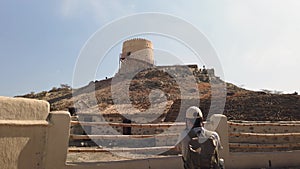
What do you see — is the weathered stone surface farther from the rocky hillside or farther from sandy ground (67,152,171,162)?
the rocky hillside

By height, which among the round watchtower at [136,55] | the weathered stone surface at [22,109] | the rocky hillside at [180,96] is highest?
the round watchtower at [136,55]

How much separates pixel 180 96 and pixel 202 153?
61.1 feet

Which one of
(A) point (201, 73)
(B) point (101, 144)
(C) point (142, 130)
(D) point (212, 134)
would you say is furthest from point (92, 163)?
(A) point (201, 73)

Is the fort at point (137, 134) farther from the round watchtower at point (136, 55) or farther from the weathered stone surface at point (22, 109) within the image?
the round watchtower at point (136, 55)

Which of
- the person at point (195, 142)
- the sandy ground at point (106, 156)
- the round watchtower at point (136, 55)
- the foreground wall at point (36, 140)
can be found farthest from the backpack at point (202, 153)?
the round watchtower at point (136, 55)

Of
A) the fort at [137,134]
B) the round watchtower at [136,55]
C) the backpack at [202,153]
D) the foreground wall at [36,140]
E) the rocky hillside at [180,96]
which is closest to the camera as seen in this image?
the backpack at [202,153]

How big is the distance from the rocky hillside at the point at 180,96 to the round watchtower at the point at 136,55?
116 centimetres

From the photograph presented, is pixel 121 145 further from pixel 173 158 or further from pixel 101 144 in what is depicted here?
pixel 173 158

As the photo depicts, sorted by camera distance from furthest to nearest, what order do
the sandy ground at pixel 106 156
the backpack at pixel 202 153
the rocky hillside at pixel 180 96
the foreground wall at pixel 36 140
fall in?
the rocky hillside at pixel 180 96 → the sandy ground at pixel 106 156 → the foreground wall at pixel 36 140 → the backpack at pixel 202 153

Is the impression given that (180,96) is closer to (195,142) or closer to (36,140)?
(36,140)

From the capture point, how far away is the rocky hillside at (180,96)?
14352 millimetres

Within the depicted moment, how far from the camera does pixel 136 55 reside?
99.9 ft

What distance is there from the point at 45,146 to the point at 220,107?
42.5 ft

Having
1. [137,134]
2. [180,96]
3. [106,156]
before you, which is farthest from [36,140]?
[180,96]
